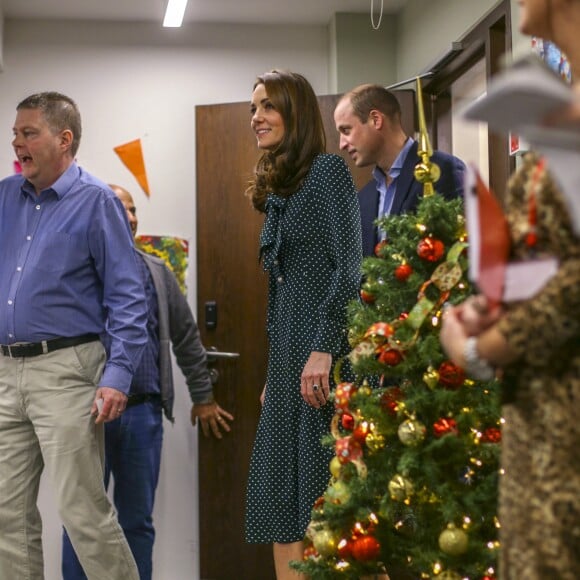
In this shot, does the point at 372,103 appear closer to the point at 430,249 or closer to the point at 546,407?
the point at 430,249

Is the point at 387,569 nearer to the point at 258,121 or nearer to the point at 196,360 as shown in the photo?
the point at 258,121

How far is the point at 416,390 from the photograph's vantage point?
2.27 metres

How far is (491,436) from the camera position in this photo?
2.24 meters

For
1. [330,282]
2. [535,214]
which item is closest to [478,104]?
[535,214]

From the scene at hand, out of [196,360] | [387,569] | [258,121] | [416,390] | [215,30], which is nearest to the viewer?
[416,390]

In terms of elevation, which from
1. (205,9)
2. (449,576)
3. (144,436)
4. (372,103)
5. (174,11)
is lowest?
(449,576)

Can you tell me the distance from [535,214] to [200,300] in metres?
3.28

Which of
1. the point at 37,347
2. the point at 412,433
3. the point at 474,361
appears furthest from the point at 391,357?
the point at 37,347

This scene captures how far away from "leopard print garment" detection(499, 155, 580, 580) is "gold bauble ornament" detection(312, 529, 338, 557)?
103cm

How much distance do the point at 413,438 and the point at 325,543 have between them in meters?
0.33

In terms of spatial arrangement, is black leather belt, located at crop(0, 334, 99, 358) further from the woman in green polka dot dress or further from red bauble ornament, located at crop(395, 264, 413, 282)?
red bauble ornament, located at crop(395, 264, 413, 282)

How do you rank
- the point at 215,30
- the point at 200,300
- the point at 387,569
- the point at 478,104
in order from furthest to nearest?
the point at 215,30, the point at 200,300, the point at 387,569, the point at 478,104

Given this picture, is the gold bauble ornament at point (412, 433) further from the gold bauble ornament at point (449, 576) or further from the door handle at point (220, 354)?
the door handle at point (220, 354)

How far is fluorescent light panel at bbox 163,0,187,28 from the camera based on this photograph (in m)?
4.07
